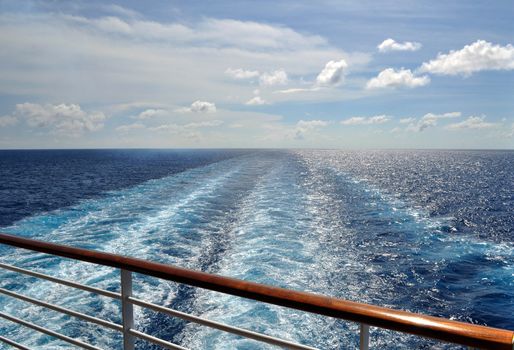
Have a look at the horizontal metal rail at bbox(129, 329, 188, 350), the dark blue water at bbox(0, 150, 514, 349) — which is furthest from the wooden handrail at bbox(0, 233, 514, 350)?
the dark blue water at bbox(0, 150, 514, 349)

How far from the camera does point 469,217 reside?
18531mm

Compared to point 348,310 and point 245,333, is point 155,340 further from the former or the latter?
point 348,310

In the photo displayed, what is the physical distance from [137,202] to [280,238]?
8971mm

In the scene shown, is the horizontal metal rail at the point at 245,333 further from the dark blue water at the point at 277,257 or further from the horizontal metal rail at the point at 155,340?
the dark blue water at the point at 277,257

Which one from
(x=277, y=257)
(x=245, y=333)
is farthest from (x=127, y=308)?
(x=277, y=257)

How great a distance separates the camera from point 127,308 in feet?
5.20

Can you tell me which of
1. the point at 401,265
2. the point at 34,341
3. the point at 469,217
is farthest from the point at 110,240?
the point at 469,217

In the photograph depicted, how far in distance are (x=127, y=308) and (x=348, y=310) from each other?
3.10 ft

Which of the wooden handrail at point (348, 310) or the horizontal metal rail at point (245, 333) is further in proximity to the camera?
the horizontal metal rail at point (245, 333)

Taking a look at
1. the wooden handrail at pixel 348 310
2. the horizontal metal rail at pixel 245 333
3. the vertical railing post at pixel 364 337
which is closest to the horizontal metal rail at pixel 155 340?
the horizontal metal rail at pixel 245 333

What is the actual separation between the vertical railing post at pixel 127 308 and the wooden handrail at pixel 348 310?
6 centimetres

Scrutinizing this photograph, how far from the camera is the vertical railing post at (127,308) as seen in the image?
1563 millimetres

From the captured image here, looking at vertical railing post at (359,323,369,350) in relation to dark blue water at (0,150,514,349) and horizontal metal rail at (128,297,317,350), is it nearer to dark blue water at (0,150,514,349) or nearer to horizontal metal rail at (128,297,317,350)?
horizontal metal rail at (128,297,317,350)

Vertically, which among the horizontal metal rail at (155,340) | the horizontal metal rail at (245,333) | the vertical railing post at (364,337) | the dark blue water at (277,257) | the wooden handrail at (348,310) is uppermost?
the wooden handrail at (348,310)
